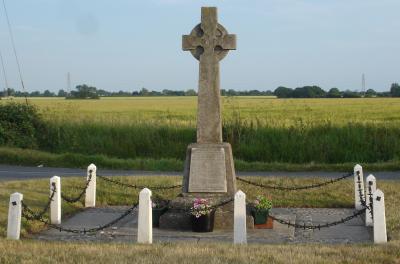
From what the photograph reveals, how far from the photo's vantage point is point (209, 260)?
912cm

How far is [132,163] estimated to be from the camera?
25.0 metres

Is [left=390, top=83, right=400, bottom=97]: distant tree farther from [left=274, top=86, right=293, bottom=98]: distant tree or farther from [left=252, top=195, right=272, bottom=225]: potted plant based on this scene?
[left=252, top=195, right=272, bottom=225]: potted plant

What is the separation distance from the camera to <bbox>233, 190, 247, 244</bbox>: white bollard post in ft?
36.3

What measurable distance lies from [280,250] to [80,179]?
30.7 feet

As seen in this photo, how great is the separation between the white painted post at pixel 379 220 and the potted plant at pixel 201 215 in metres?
2.88

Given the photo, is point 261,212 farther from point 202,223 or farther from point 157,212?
point 157,212

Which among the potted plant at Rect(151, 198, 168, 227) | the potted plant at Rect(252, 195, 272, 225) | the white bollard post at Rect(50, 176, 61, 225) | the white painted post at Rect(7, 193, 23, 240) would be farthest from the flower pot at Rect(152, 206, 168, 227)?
the white painted post at Rect(7, 193, 23, 240)

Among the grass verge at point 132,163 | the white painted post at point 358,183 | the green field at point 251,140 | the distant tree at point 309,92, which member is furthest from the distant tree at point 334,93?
the white painted post at point 358,183

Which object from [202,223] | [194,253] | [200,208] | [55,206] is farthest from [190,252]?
[55,206]

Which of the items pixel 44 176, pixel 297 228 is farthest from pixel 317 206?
pixel 44 176

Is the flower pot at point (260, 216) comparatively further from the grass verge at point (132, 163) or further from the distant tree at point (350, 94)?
the distant tree at point (350, 94)

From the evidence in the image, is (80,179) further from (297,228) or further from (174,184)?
(297,228)

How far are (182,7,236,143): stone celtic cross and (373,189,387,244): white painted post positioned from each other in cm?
381

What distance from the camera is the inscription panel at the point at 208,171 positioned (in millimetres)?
13664
